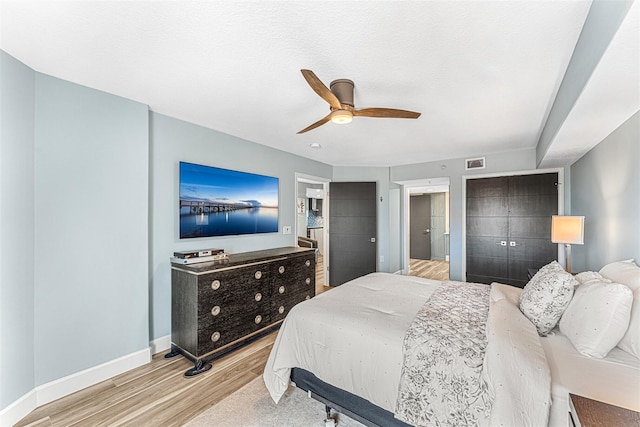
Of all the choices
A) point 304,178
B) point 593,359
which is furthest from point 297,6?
point 304,178

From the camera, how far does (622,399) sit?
44.7 inches

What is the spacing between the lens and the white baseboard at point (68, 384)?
179 cm

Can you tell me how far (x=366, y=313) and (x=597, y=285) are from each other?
4.27 ft

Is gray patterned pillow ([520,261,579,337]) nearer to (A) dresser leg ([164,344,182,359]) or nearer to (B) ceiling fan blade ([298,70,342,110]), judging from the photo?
(B) ceiling fan blade ([298,70,342,110])

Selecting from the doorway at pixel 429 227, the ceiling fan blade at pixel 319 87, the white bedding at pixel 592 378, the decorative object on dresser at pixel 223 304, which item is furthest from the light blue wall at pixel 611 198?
the doorway at pixel 429 227

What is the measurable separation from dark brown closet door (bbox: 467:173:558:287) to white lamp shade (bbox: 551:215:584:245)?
139cm

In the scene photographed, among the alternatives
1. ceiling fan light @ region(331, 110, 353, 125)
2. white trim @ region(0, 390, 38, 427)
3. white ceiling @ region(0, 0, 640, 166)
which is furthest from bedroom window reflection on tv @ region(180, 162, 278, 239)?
ceiling fan light @ region(331, 110, 353, 125)

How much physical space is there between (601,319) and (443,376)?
0.83m

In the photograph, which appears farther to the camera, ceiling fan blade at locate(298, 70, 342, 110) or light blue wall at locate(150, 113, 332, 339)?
light blue wall at locate(150, 113, 332, 339)

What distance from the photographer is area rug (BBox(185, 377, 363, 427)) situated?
181 cm

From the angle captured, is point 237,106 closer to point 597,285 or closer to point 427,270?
point 597,285

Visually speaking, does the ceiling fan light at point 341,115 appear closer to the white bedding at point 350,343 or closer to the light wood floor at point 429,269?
the white bedding at point 350,343

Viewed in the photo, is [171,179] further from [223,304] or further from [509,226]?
[509,226]

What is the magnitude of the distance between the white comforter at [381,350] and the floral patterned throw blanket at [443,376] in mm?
54
